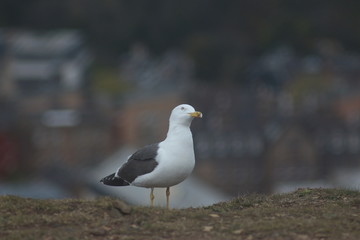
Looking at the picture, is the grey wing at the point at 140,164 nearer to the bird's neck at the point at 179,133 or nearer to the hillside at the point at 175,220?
the bird's neck at the point at 179,133

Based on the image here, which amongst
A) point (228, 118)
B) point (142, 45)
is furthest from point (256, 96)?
point (142, 45)

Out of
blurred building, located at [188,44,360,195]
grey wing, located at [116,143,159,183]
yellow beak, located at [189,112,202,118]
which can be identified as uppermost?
blurred building, located at [188,44,360,195]

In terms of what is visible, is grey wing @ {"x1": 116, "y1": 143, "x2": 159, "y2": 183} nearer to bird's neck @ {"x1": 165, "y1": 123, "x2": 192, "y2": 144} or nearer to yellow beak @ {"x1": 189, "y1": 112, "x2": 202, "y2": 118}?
bird's neck @ {"x1": 165, "y1": 123, "x2": 192, "y2": 144}

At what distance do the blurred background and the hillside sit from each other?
1431 inches

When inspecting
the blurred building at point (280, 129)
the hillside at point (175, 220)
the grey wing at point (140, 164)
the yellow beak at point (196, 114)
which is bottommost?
the hillside at point (175, 220)

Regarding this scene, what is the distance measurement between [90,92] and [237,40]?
24705 millimetres

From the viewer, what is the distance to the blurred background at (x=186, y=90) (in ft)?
238

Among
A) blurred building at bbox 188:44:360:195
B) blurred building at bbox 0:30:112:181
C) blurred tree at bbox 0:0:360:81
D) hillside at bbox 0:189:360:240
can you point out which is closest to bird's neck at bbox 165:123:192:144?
hillside at bbox 0:189:360:240

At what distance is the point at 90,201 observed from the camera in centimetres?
1377

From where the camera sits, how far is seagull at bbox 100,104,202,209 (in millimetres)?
13602

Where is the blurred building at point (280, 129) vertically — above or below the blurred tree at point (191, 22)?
below

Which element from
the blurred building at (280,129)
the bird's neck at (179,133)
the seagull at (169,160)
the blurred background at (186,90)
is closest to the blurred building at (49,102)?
the blurred background at (186,90)

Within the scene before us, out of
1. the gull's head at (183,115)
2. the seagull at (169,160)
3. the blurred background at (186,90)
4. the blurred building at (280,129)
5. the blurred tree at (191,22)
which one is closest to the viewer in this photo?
the seagull at (169,160)

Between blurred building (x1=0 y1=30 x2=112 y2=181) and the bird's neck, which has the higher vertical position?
blurred building (x1=0 y1=30 x2=112 y2=181)
